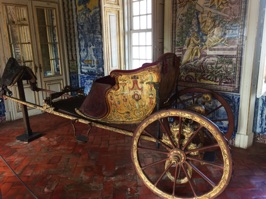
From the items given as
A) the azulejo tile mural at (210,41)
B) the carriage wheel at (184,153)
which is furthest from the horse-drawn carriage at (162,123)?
the azulejo tile mural at (210,41)

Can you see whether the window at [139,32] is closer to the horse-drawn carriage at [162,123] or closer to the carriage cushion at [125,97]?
the horse-drawn carriage at [162,123]

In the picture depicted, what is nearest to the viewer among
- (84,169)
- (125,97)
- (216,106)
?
(125,97)

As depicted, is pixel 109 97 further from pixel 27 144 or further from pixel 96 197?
pixel 27 144

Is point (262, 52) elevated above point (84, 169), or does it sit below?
above

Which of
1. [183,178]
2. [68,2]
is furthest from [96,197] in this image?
[68,2]

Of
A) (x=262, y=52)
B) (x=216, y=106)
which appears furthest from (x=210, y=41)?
(x=216, y=106)

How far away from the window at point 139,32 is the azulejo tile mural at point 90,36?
63cm

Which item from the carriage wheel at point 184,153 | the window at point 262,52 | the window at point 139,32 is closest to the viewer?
the carriage wheel at point 184,153

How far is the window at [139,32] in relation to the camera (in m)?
4.53

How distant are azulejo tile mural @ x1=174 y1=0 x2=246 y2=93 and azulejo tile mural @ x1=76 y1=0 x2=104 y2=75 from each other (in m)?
1.83

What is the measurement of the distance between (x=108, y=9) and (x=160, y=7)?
1414 mm

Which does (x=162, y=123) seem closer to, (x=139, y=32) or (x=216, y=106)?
(x=216, y=106)

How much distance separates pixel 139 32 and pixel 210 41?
1.84 metres

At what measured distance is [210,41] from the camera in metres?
3.24
